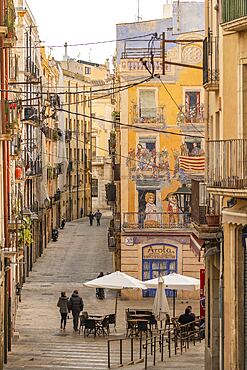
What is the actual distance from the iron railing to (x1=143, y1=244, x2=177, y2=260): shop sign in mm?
28363

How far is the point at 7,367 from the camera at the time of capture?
29109 mm

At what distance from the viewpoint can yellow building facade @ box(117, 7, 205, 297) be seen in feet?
156

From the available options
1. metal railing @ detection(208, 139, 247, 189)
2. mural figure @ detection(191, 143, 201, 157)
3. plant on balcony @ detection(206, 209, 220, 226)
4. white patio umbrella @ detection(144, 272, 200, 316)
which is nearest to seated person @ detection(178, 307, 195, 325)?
white patio umbrella @ detection(144, 272, 200, 316)

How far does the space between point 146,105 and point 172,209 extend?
4499mm

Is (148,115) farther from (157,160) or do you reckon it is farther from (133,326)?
(133,326)

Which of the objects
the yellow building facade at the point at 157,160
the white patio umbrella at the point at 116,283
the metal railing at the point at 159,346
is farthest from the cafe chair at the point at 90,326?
the yellow building facade at the point at 157,160

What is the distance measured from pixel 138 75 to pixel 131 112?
1576mm

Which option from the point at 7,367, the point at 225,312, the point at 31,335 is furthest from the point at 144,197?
the point at 225,312

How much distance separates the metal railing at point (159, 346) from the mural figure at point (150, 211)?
43.0 ft

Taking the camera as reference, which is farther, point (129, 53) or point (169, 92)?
point (129, 53)

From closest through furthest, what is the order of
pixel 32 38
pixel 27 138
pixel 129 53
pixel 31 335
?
pixel 31 335 < pixel 129 53 < pixel 27 138 < pixel 32 38

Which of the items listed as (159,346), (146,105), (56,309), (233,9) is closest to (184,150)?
(146,105)

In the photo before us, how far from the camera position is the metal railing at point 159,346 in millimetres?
29620

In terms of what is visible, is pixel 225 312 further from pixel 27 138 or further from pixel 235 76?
pixel 27 138
